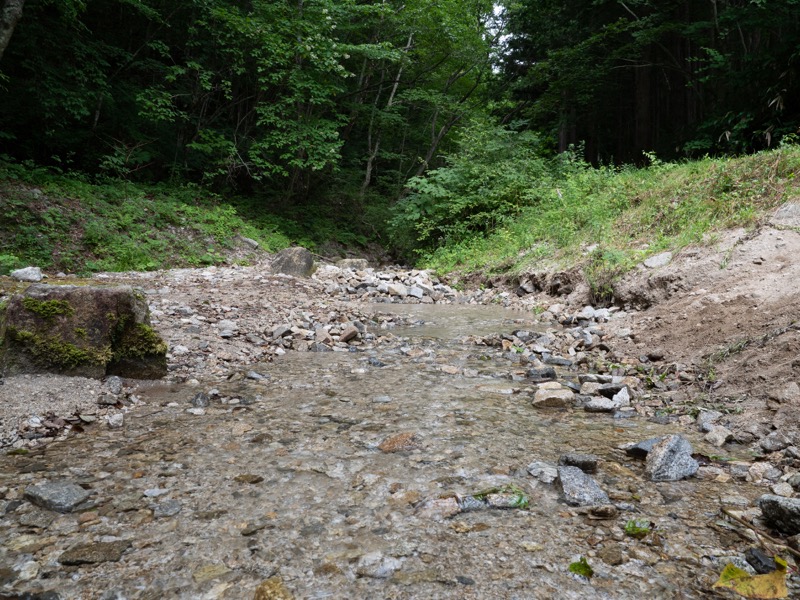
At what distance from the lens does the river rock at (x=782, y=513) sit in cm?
Answer: 175

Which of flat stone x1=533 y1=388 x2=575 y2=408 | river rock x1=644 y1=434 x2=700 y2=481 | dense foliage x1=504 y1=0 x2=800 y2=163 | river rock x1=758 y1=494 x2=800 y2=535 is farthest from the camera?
dense foliage x1=504 y1=0 x2=800 y2=163

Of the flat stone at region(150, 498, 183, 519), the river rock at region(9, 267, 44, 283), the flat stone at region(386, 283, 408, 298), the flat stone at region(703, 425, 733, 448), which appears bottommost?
the flat stone at region(386, 283, 408, 298)

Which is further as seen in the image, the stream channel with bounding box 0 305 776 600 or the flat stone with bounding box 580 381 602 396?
Answer: the flat stone with bounding box 580 381 602 396

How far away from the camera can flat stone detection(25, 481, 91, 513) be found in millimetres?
1965

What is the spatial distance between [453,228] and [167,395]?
10772mm

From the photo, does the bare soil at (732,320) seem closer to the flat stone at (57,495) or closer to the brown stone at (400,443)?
the brown stone at (400,443)

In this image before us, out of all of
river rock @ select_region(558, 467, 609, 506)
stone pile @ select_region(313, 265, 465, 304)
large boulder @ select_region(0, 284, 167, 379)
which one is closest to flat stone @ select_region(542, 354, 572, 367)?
river rock @ select_region(558, 467, 609, 506)

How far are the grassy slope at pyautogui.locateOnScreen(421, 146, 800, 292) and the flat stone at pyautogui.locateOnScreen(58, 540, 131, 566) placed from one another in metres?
6.24

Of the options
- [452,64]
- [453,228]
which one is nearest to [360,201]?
[453,228]

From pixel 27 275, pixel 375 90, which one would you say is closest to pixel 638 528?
pixel 27 275

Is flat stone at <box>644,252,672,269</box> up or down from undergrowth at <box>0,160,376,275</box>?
down

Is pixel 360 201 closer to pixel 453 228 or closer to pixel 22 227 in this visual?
pixel 453 228

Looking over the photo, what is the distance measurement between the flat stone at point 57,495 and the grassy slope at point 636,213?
6251mm

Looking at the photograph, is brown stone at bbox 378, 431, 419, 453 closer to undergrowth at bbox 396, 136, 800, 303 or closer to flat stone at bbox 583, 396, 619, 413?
flat stone at bbox 583, 396, 619, 413
